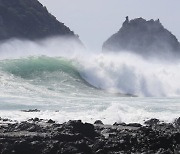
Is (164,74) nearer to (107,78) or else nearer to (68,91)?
(107,78)

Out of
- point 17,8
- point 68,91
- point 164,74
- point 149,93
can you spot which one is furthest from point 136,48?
point 68,91

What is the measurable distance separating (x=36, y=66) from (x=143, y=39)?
82.1 m

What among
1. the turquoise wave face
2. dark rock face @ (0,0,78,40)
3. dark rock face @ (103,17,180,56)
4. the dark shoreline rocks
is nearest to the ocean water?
the turquoise wave face

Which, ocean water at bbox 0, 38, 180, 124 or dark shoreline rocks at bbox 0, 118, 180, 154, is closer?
dark shoreline rocks at bbox 0, 118, 180, 154

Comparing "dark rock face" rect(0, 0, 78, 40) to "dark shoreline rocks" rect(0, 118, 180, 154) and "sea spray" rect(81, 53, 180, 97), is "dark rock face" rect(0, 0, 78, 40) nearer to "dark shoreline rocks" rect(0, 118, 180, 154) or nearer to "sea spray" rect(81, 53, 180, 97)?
"sea spray" rect(81, 53, 180, 97)

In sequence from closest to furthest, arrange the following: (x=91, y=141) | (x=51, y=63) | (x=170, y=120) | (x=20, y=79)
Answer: (x=91, y=141) → (x=170, y=120) → (x=20, y=79) → (x=51, y=63)

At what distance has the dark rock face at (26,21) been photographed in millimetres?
111938

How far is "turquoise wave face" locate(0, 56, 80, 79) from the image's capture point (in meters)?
64.7

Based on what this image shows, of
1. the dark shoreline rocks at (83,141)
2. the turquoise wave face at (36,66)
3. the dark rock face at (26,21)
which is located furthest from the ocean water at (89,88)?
the dark rock face at (26,21)

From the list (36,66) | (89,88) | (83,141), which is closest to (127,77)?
(89,88)

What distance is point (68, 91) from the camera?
2203 inches

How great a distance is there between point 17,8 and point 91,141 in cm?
9925

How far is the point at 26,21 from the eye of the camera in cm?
11556

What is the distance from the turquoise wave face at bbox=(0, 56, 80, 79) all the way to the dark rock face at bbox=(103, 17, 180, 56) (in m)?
67.9
